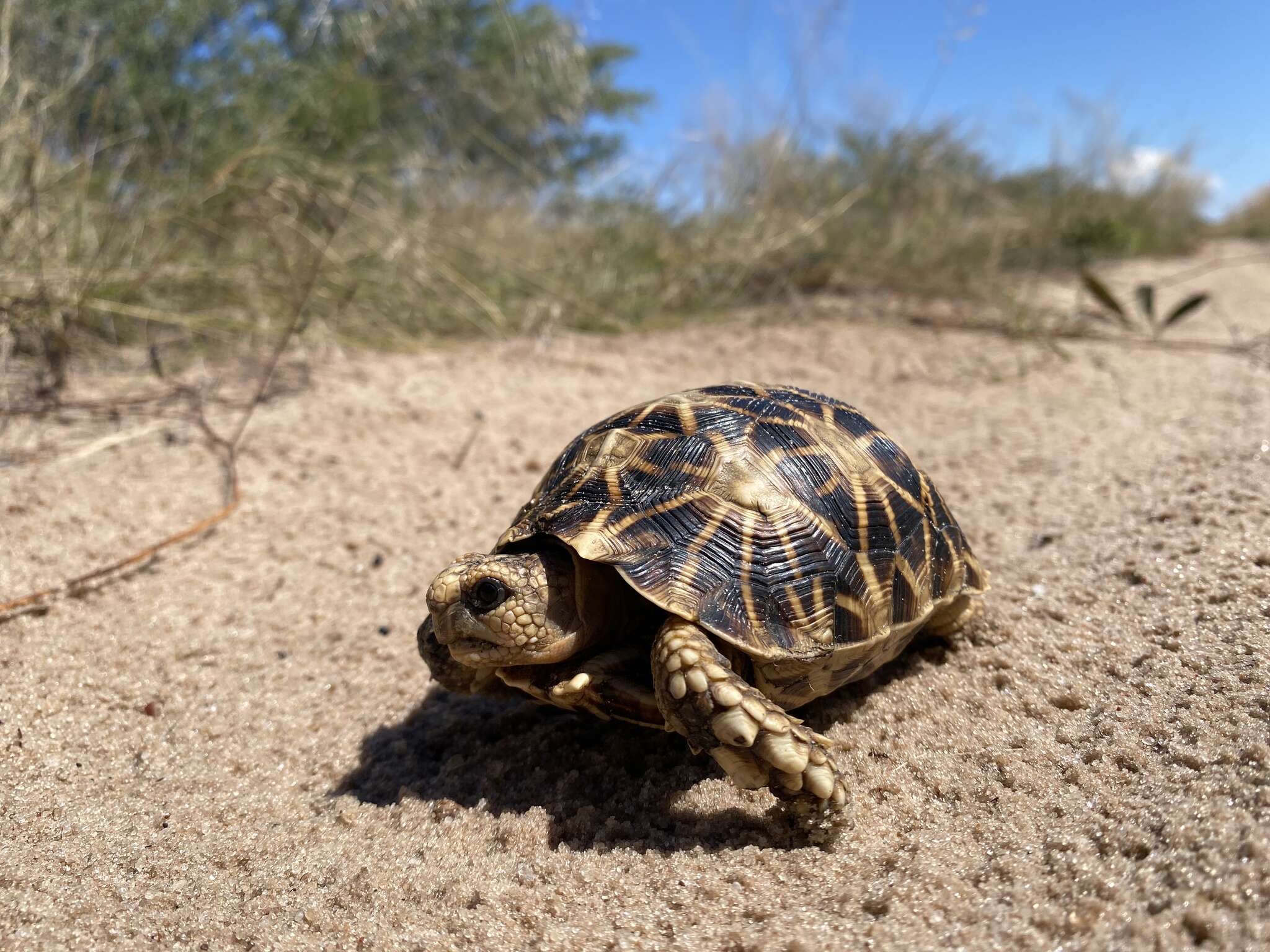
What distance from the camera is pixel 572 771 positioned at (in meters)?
1.57

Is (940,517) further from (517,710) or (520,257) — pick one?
(520,257)

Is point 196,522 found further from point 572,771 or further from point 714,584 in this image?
point 714,584

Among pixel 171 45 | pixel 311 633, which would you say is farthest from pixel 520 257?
pixel 311 633

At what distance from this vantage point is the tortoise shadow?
1405 mm

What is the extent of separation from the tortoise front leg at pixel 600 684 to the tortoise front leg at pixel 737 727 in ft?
0.27

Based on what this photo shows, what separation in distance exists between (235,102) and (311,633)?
3955mm

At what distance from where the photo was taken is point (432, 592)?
1436mm

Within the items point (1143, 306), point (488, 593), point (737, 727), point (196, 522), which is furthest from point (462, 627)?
point (1143, 306)

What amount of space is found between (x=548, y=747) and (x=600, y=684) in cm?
31

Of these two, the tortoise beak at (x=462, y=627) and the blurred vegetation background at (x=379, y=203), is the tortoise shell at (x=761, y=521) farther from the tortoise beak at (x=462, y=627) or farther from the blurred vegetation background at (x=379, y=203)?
the blurred vegetation background at (x=379, y=203)

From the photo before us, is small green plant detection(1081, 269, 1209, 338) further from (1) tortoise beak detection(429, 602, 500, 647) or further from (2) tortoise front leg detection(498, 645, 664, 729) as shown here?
(1) tortoise beak detection(429, 602, 500, 647)

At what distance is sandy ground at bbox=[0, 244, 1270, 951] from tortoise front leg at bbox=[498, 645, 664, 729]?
0.17 metres

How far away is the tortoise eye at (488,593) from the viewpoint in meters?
1.41

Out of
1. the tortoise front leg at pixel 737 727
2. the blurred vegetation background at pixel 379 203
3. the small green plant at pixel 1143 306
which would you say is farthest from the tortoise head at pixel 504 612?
the small green plant at pixel 1143 306
